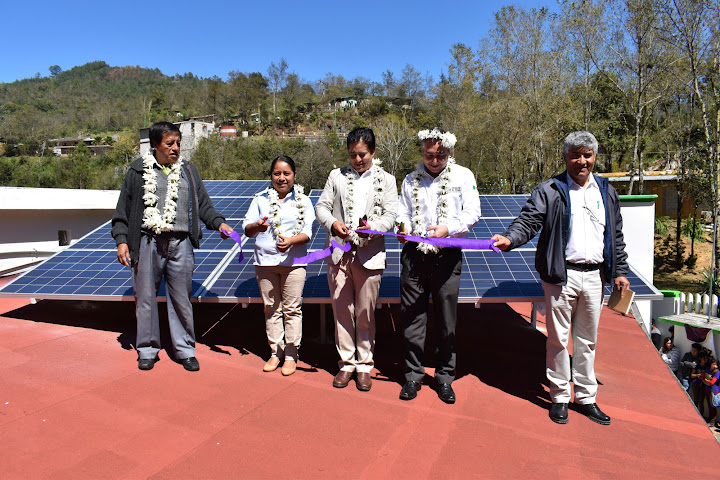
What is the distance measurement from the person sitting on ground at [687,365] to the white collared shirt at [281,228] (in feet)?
24.4

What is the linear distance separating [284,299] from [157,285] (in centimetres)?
112

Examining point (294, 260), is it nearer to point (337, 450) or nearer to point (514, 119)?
point (337, 450)

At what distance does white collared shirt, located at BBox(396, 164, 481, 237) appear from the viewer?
3.94 m

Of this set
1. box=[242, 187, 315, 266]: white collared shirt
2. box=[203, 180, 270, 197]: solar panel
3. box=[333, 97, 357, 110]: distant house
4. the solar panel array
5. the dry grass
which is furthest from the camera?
box=[333, 97, 357, 110]: distant house

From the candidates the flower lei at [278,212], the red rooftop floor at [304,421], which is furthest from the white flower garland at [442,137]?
the red rooftop floor at [304,421]

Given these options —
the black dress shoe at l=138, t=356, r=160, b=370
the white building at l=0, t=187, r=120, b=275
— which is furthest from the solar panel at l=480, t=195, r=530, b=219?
the white building at l=0, t=187, r=120, b=275

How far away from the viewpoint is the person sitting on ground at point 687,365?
838cm

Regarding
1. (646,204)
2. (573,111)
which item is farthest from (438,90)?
(646,204)

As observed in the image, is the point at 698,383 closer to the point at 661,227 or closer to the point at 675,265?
the point at 675,265

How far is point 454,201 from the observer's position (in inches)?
158

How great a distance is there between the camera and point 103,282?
541 cm

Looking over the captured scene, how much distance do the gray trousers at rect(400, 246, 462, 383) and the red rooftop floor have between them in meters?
0.28

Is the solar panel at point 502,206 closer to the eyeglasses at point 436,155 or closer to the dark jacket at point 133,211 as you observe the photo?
the eyeglasses at point 436,155

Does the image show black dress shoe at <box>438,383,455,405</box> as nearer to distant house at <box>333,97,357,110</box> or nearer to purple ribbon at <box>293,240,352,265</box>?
purple ribbon at <box>293,240,352,265</box>
